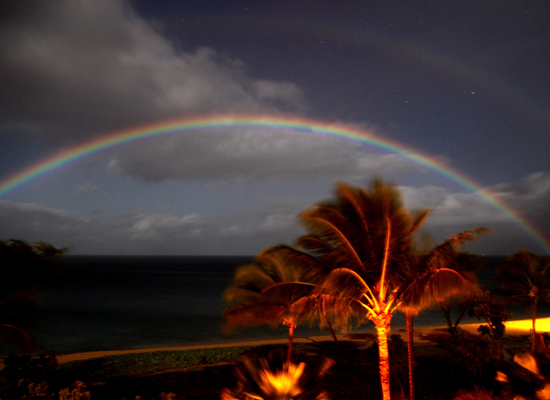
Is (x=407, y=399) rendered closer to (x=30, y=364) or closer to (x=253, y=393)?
(x=253, y=393)

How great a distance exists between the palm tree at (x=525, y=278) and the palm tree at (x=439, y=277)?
12.5 m

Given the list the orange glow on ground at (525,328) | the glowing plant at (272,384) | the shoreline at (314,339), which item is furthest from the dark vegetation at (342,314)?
the orange glow on ground at (525,328)

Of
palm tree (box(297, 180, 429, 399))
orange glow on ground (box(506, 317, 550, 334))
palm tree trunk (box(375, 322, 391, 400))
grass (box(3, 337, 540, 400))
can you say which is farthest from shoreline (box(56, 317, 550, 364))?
palm tree (box(297, 180, 429, 399))

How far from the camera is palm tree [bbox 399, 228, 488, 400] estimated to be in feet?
24.0

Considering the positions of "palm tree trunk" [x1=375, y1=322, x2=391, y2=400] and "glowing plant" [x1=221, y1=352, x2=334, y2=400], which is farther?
"palm tree trunk" [x1=375, y1=322, x2=391, y2=400]

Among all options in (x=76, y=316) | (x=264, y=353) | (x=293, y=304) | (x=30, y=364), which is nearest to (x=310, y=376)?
(x=293, y=304)

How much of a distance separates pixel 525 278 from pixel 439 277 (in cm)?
1339

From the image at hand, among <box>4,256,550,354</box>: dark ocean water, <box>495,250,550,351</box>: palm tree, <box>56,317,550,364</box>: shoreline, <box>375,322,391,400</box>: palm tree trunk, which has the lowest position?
<box>4,256,550,354</box>: dark ocean water

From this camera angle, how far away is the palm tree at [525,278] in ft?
56.8

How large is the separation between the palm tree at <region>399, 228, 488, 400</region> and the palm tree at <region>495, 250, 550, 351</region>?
12529mm

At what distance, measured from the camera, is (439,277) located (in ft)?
24.6

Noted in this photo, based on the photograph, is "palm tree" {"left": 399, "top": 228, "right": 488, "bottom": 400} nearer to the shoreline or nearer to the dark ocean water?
the shoreline

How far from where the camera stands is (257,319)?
520 inches

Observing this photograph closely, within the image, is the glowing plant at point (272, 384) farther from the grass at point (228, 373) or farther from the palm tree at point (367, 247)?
the grass at point (228, 373)
